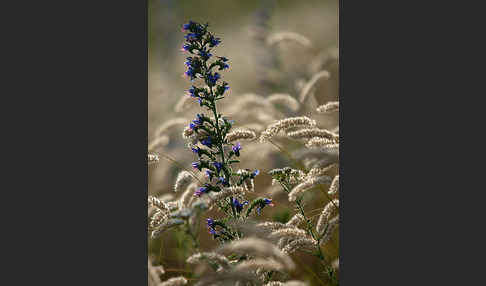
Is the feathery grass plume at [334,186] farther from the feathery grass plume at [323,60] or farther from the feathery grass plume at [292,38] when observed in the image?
the feathery grass plume at [292,38]

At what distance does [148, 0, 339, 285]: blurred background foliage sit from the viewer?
4.99 metres

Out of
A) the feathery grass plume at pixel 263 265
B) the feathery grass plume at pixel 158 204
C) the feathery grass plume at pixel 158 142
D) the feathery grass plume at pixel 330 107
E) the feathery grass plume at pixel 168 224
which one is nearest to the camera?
the feathery grass plume at pixel 263 265

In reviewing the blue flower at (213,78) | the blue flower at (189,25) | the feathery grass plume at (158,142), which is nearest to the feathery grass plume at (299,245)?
the blue flower at (213,78)

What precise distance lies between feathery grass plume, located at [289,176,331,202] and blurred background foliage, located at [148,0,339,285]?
0.52m

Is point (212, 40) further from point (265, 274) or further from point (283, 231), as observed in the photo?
point (265, 274)

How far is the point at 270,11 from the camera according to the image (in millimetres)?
6453

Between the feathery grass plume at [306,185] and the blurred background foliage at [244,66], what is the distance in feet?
1.69

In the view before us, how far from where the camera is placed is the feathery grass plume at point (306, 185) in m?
4.02

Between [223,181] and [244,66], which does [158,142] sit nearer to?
[223,181]

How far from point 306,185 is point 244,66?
273 centimetres

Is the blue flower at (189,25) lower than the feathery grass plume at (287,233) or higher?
higher

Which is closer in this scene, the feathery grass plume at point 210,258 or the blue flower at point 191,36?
the feathery grass plume at point 210,258

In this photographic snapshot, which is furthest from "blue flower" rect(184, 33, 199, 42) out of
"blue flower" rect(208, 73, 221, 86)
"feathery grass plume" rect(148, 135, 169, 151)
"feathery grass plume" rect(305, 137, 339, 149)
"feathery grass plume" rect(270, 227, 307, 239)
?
"feathery grass plume" rect(270, 227, 307, 239)

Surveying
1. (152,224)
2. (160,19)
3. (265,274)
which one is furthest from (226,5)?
(265,274)
